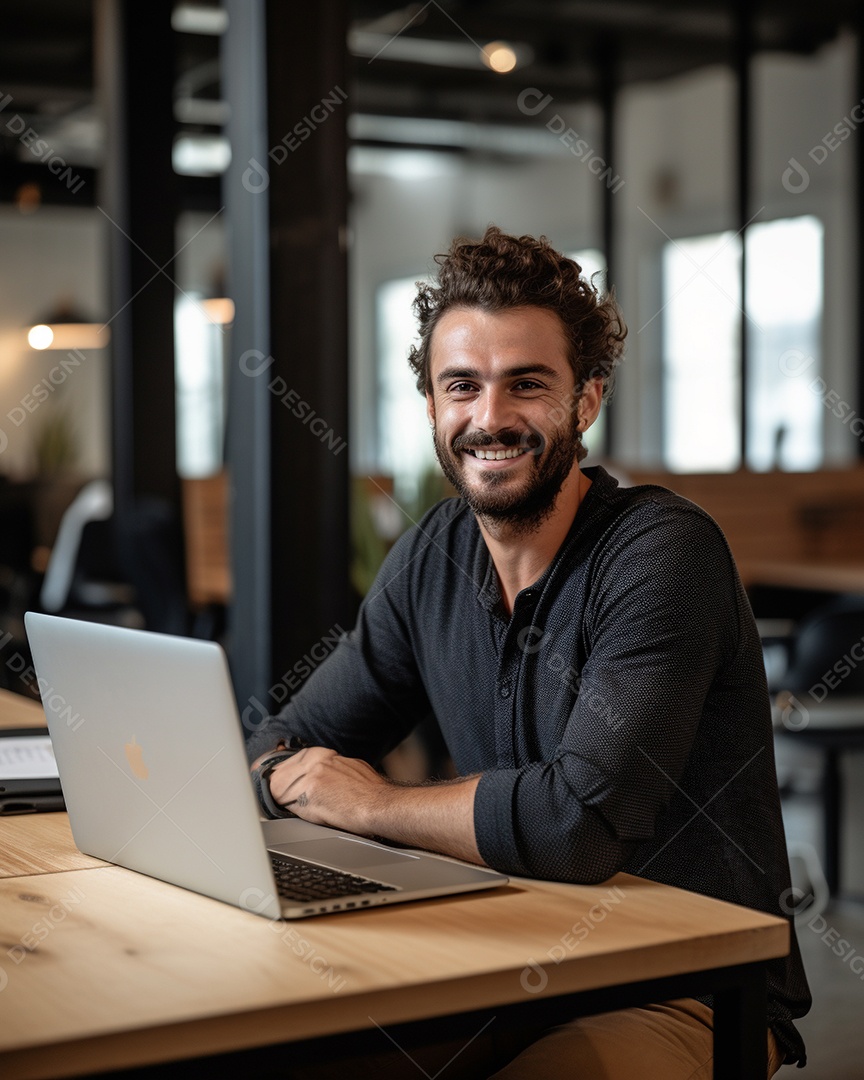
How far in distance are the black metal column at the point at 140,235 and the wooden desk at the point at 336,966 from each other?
4.73 m

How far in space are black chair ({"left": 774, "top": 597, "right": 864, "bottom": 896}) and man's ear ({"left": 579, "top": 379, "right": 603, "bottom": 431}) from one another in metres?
2.15

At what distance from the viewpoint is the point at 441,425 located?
1.75 metres

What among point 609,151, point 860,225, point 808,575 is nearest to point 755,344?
point 860,225

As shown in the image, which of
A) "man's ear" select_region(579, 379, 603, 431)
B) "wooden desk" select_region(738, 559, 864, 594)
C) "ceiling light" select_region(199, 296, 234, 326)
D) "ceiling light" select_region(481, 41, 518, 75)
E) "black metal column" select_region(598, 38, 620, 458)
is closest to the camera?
"man's ear" select_region(579, 379, 603, 431)

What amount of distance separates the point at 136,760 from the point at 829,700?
301cm

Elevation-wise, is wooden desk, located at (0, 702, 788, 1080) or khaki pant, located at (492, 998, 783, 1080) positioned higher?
wooden desk, located at (0, 702, 788, 1080)

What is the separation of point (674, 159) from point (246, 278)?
6.53 meters

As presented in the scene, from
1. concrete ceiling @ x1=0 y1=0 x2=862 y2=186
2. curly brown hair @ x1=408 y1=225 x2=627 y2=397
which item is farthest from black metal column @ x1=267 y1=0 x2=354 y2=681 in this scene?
concrete ceiling @ x1=0 y1=0 x2=862 y2=186

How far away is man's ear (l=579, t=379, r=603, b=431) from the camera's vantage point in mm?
1750

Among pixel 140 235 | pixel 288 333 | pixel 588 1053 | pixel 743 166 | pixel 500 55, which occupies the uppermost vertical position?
pixel 500 55

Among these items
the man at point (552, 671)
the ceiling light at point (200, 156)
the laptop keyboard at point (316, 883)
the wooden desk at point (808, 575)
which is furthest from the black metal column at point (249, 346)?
the ceiling light at point (200, 156)

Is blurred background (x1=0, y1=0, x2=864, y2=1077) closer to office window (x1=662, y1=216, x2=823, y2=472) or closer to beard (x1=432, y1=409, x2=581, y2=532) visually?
office window (x1=662, y1=216, x2=823, y2=472)

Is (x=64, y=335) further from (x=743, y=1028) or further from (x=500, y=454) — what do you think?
(x=743, y=1028)

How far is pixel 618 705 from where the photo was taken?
140cm
